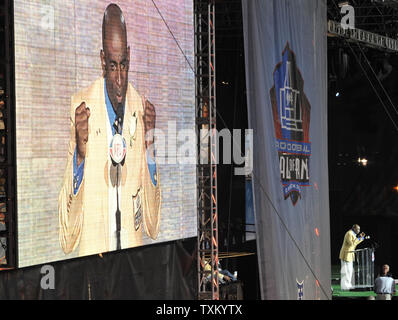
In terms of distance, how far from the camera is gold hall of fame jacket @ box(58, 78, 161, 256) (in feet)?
23.0

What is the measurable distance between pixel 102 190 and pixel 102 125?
0.65 meters

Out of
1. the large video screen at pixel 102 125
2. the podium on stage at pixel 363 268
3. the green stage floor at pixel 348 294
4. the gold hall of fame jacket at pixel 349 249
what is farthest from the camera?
the podium on stage at pixel 363 268

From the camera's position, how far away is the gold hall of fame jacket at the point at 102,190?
6996 millimetres

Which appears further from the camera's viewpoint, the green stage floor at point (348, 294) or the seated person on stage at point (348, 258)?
the seated person on stage at point (348, 258)

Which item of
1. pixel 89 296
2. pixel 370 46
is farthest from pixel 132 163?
pixel 370 46

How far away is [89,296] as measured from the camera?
7379 millimetres

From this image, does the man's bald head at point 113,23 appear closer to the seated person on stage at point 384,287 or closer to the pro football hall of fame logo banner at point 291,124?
the pro football hall of fame logo banner at point 291,124

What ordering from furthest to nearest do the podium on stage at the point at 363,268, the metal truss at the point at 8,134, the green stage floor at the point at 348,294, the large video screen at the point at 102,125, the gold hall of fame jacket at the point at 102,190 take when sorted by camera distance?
the podium on stage at the point at 363,268 → the green stage floor at the point at 348,294 → the gold hall of fame jacket at the point at 102,190 → the large video screen at the point at 102,125 → the metal truss at the point at 8,134

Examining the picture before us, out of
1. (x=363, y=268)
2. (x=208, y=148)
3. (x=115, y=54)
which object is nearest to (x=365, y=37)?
(x=363, y=268)

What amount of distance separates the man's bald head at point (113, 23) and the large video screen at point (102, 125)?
1 cm

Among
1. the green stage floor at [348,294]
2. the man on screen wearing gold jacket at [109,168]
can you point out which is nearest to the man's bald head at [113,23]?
the man on screen wearing gold jacket at [109,168]

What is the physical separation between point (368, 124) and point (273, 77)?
7.74 metres
